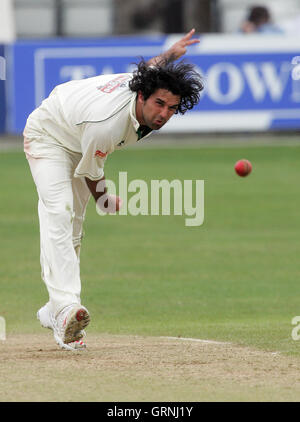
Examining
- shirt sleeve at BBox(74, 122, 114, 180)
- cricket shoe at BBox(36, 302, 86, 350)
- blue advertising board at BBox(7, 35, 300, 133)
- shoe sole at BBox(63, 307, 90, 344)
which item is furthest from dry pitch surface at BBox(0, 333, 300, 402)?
blue advertising board at BBox(7, 35, 300, 133)

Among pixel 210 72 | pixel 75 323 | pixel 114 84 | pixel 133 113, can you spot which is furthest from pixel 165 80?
pixel 210 72

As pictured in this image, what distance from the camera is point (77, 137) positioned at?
7895 millimetres

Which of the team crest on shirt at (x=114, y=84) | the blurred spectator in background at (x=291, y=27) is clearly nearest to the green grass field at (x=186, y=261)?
the team crest on shirt at (x=114, y=84)

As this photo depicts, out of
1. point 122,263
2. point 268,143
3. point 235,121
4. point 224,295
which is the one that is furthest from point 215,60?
point 224,295

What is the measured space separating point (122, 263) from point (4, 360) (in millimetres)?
5113

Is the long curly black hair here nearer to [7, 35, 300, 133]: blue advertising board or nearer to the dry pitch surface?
the dry pitch surface

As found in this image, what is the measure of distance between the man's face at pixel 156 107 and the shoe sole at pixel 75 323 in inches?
55.5

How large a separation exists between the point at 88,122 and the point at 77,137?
11.8 inches

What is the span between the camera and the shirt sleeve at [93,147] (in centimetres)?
757

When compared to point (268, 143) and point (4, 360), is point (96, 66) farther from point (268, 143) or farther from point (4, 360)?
point (4, 360)

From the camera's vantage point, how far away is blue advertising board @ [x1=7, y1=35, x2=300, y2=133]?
829 inches

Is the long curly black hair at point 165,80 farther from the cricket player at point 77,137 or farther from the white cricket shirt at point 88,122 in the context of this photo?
the white cricket shirt at point 88,122

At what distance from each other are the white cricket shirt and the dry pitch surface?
4.53 ft

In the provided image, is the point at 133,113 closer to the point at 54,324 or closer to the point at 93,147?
the point at 93,147
